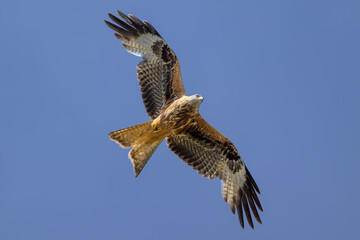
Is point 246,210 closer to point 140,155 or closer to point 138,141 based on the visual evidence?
point 140,155

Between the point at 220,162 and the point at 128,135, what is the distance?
2.07 m

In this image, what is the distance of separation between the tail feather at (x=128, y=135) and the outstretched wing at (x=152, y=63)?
1.44ft

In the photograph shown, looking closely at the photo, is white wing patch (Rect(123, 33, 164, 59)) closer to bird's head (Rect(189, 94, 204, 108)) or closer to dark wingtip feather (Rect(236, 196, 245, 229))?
bird's head (Rect(189, 94, 204, 108))

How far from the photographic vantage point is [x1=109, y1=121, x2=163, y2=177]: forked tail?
921 cm

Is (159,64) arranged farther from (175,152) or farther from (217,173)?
(217,173)

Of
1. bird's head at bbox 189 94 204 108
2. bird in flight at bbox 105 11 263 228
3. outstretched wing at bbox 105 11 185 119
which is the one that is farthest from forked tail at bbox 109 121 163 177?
bird's head at bbox 189 94 204 108

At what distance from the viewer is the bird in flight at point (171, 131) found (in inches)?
367

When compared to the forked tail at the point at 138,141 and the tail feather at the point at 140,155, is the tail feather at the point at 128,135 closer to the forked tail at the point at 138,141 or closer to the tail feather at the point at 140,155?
the forked tail at the point at 138,141

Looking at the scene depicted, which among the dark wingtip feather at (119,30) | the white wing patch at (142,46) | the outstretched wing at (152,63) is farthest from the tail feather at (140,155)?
the dark wingtip feather at (119,30)

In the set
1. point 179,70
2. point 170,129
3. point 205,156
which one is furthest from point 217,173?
point 179,70

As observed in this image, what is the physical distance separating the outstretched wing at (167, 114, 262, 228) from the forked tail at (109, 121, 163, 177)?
26.0 inches

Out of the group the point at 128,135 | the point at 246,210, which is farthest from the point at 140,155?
the point at 246,210

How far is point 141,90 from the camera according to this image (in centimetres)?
971

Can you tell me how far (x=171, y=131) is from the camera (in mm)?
9625
